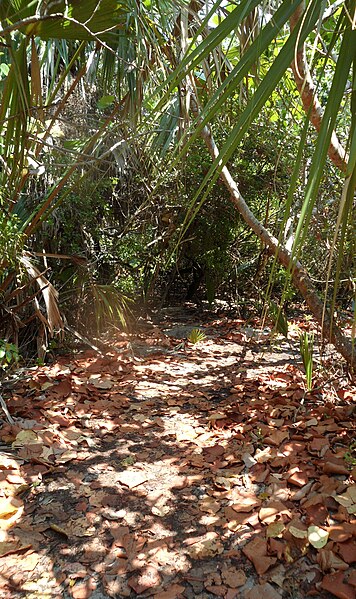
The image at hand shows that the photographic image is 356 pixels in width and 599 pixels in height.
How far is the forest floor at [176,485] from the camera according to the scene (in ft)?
6.61

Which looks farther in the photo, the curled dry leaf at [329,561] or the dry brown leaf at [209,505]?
the dry brown leaf at [209,505]

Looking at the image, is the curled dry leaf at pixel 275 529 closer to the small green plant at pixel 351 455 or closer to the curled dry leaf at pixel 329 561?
the curled dry leaf at pixel 329 561

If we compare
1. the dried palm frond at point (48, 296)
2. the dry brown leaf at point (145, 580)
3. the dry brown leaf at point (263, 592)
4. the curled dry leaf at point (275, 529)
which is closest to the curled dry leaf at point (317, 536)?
the curled dry leaf at point (275, 529)

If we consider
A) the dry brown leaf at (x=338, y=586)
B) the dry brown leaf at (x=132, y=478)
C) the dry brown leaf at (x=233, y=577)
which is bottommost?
the dry brown leaf at (x=233, y=577)

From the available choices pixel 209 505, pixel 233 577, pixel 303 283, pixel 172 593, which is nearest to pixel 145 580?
pixel 172 593

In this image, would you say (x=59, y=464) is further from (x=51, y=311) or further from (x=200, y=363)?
(x=200, y=363)

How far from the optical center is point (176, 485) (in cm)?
271

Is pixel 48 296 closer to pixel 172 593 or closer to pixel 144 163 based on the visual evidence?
pixel 144 163

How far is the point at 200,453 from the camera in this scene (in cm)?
305

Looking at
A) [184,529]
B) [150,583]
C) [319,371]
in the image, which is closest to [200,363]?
[319,371]

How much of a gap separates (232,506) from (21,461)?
3.85 feet

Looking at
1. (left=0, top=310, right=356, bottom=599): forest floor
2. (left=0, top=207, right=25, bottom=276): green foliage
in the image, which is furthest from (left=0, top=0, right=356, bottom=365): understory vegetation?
(left=0, top=310, right=356, bottom=599): forest floor

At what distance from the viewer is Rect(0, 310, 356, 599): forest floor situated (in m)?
2.02

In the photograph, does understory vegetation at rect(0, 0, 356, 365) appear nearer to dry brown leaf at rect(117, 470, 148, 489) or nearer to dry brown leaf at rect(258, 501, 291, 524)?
dry brown leaf at rect(258, 501, 291, 524)
